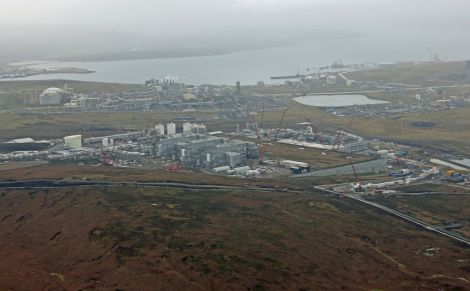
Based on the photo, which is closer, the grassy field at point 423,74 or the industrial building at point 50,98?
the industrial building at point 50,98

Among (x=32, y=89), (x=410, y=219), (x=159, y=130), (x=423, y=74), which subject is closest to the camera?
(x=410, y=219)

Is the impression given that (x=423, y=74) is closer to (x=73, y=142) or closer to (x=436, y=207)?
(x=73, y=142)

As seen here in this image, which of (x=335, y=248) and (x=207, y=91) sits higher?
(x=207, y=91)

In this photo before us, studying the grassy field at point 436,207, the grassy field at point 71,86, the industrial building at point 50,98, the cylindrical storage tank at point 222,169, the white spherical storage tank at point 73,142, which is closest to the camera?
the grassy field at point 436,207

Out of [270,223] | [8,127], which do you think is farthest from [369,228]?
[8,127]

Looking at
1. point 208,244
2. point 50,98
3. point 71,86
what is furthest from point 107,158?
point 71,86

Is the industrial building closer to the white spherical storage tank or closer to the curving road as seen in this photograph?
the white spherical storage tank

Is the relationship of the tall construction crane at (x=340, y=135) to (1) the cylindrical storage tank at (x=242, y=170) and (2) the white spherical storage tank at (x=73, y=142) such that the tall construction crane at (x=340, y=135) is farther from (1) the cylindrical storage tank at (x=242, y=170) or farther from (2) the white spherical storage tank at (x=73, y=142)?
(2) the white spherical storage tank at (x=73, y=142)

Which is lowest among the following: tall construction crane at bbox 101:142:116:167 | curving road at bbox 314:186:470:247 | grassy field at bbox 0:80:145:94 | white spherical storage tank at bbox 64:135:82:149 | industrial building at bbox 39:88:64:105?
curving road at bbox 314:186:470:247

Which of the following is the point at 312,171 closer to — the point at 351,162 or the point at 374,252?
the point at 351,162

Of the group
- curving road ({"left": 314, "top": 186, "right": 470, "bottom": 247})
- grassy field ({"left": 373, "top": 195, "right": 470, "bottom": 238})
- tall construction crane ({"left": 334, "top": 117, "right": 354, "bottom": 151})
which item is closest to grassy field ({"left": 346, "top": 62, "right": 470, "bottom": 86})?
tall construction crane ({"left": 334, "top": 117, "right": 354, "bottom": 151})

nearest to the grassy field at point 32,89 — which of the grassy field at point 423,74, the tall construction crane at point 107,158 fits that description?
the tall construction crane at point 107,158
